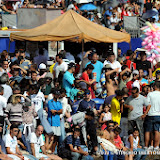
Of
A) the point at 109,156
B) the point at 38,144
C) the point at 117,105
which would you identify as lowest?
the point at 109,156

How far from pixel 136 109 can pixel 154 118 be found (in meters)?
0.50

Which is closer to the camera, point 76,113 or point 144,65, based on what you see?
point 76,113

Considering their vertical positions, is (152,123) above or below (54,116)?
below

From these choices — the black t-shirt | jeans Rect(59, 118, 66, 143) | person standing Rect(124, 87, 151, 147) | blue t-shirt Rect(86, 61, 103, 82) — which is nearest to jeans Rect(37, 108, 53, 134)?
jeans Rect(59, 118, 66, 143)

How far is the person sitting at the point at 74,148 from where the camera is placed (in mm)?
11633

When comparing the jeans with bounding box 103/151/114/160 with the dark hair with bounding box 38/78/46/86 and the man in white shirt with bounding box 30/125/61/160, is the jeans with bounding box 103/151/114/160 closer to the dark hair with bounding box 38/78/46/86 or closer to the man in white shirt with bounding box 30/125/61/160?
the man in white shirt with bounding box 30/125/61/160

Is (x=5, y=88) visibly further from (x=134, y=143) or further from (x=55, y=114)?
(x=134, y=143)

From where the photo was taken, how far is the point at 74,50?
18312 millimetres

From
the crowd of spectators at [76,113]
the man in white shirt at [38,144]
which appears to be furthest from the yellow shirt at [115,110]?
the man in white shirt at [38,144]

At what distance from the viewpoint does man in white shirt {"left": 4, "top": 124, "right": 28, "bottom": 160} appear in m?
10.7

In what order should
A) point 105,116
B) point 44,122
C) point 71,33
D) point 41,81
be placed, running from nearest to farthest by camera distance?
point 44,122 → point 105,116 → point 41,81 → point 71,33

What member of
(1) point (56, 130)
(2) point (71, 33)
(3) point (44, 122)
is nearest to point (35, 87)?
(3) point (44, 122)

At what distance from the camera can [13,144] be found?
1087 cm

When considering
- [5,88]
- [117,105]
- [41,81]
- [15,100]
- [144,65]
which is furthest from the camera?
[144,65]
